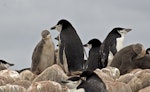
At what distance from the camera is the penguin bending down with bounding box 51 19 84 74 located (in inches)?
447

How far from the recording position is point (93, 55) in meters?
12.4

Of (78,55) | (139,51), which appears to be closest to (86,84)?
(139,51)

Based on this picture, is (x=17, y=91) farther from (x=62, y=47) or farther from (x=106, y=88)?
(x=62, y=47)

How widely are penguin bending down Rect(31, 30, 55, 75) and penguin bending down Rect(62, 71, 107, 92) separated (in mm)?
5113

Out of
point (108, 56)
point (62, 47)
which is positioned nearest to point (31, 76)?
point (62, 47)

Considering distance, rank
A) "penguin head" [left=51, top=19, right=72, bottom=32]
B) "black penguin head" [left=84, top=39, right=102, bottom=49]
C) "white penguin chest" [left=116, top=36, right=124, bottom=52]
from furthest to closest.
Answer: "white penguin chest" [left=116, top=36, right=124, bottom=52] < "black penguin head" [left=84, top=39, right=102, bottom=49] < "penguin head" [left=51, top=19, right=72, bottom=32]

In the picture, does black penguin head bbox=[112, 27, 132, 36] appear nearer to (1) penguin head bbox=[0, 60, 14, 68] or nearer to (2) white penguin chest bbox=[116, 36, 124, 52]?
(2) white penguin chest bbox=[116, 36, 124, 52]

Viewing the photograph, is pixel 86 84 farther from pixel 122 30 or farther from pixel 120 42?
pixel 122 30

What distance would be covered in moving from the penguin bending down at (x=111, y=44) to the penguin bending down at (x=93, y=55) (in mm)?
177

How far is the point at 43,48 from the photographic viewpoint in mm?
11844

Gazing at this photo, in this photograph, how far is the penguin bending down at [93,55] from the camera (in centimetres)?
1212

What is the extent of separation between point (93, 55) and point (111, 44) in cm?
111

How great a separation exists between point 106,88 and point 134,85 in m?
0.81

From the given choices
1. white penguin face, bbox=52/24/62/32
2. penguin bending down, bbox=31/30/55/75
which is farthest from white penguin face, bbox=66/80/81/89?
white penguin face, bbox=52/24/62/32
